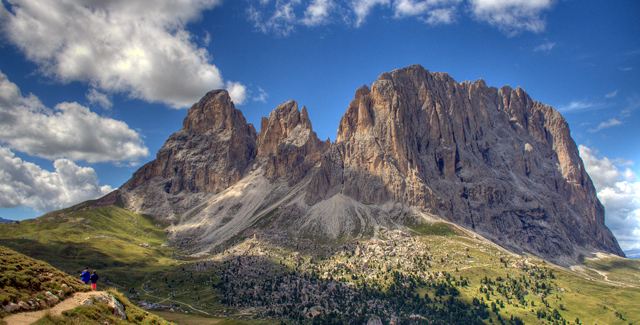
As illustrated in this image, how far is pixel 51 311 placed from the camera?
3147cm

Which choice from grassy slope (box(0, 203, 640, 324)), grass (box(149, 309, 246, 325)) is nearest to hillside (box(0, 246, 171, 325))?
grass (box(149, 309, 246, 325))

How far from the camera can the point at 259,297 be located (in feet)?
525

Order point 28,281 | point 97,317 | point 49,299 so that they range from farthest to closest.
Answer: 1. point 28,281
2. point 49,299
3. point 97,317

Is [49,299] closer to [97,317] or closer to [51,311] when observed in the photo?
[51,311]

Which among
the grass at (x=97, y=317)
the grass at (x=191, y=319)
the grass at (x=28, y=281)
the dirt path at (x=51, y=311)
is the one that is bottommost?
the grass at (x=191, y=319)

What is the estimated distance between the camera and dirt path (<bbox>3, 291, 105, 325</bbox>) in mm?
28605

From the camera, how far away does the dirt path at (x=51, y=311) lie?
93.8ft

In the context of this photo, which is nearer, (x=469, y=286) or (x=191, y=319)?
(x=191, y=319)

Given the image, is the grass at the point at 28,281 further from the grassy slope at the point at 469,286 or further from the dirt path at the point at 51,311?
the grassy slope at the point at 469,286

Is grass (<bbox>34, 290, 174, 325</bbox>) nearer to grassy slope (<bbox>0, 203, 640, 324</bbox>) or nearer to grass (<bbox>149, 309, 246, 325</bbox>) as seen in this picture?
grass (<bbox>149, 309, 246, 325</bbox>)

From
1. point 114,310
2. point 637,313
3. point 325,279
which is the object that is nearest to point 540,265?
point 637,313

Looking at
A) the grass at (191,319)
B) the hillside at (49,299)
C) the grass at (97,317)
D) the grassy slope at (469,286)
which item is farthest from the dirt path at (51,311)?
the grassy slope at (469,286)

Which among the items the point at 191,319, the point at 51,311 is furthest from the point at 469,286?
the point at 51,311

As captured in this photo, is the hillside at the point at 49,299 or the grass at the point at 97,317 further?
the hillside at the point at 49,299
